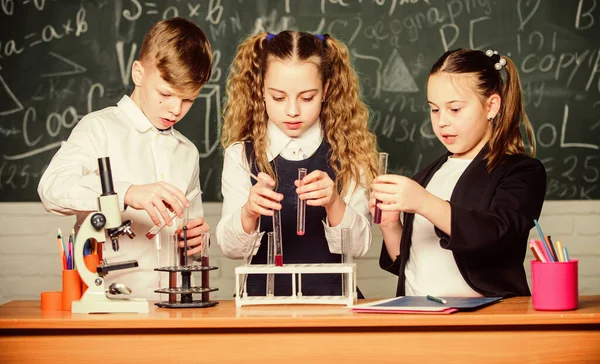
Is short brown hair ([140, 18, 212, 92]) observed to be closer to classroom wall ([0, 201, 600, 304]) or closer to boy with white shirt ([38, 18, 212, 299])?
boy with white shirt ([38, 18, 212, 299])

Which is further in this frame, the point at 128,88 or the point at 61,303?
the point at 128,88

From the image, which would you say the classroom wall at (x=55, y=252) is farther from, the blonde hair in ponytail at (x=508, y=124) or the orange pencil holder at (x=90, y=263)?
the orange pencil holder at (x=90, y=263)

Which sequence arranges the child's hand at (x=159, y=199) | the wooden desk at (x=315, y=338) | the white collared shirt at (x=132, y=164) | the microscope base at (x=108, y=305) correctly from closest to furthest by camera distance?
the wooden desk at (x=315, y=338), the microscope base at (x=108, y=305), the child's hand at (x=159, y=199), the white collared shirt at (x=132, y=164)

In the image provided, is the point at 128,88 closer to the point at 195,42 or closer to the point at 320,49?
the point at 195,42

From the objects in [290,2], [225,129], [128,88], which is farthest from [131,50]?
[225,129]

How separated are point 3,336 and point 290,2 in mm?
2110

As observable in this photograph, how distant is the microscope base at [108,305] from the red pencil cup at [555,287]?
84 cm

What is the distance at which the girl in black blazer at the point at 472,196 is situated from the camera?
1.88 metres

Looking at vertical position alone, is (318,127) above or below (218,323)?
above

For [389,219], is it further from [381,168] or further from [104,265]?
[104,265]

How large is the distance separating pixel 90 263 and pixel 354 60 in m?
1.85

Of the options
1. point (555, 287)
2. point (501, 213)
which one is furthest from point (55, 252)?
point (555, 287)

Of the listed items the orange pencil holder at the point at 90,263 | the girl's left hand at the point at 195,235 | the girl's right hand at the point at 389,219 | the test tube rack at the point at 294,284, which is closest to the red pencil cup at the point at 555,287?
the test tube rack at the point at 294,284

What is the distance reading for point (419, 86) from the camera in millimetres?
3416
